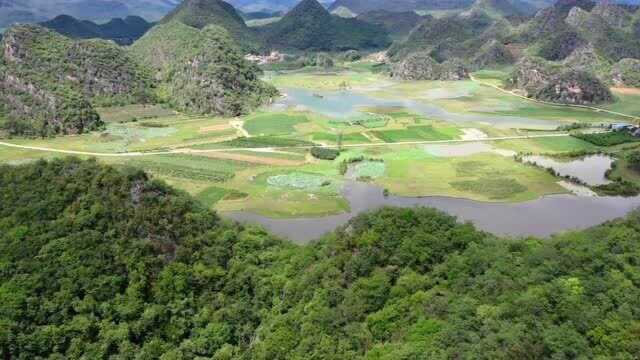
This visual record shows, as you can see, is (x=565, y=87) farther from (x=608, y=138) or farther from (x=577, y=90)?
(x=608, y=138)

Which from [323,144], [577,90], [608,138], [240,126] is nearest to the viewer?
[323,144]

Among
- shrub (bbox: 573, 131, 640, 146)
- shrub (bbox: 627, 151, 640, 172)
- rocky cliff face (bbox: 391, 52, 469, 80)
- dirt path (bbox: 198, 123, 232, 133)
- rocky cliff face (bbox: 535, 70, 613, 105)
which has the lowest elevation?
shrub (bbox: 627, 151, 640, 172)

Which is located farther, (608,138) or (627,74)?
(627,74)

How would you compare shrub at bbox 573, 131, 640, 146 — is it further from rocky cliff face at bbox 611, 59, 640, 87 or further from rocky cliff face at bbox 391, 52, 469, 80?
rocky cliff face at bbox 391, 52, 469, 80

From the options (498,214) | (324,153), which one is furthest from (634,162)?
(324,153)

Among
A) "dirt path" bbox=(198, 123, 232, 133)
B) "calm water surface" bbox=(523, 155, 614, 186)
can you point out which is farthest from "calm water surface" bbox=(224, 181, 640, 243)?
"dirt path" bbox=(198, 123, 232, 133)

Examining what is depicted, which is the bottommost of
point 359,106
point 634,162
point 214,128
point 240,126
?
point 634,162

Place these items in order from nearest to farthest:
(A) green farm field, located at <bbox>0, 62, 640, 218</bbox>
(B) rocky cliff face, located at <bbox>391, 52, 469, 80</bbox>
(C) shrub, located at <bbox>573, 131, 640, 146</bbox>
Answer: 1. (A) green farm field, located at <bbox>0, 62, 640, 218</bbox>
2. (C) shrub, located at <bbox>573, 131, 640, 146</bbox>
3. (B) rocky cliff face, located at <bbox>391, 52, 469, 80</bbox>

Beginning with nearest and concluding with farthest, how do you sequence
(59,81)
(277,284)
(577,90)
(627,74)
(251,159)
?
(277,284) → (251,159) → (59,81) → (577,90) → (627,74)
